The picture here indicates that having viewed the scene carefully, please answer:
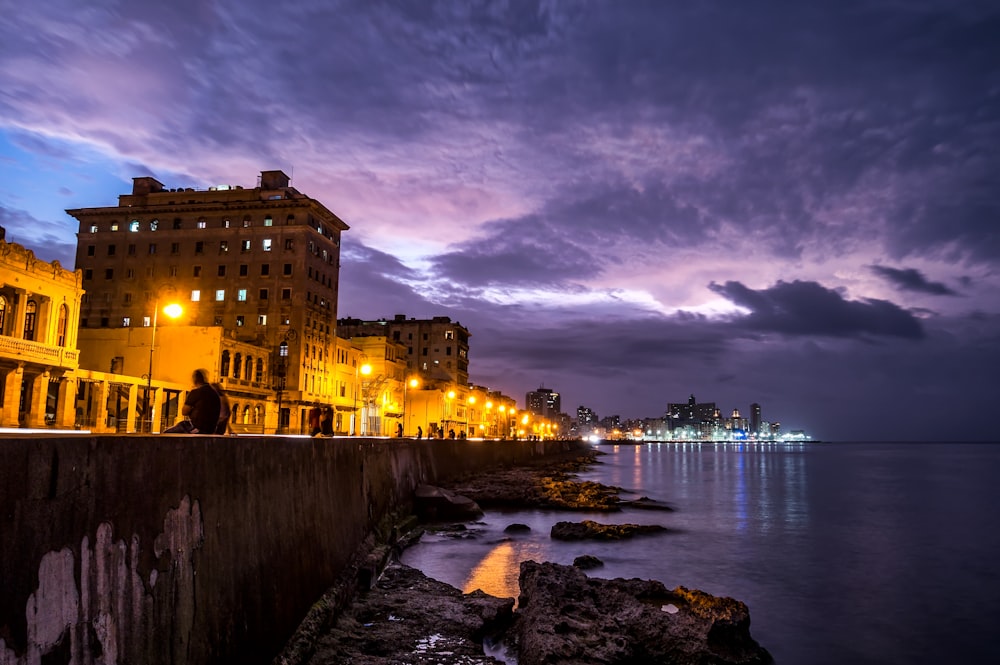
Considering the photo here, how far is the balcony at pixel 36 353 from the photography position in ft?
112

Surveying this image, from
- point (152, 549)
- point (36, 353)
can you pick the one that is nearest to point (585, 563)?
point (152, 549)

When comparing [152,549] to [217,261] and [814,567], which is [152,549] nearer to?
[814,567]

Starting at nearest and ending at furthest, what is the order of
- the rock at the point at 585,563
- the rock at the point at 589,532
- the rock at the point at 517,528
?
the rock at the point at 585,563
the rock at the point at 589,532
the rock at the point at 517,528

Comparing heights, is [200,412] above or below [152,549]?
above

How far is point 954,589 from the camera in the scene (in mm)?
24594

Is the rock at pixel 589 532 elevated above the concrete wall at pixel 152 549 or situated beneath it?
situated beneath

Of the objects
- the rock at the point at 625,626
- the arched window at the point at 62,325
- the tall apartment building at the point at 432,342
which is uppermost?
the tall apartment building at the point at 432,342

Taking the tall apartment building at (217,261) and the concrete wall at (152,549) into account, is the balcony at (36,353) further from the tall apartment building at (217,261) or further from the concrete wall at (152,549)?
the tall apartment building at (217,261)

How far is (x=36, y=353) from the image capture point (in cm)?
3625

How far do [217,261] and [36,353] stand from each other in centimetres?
4636

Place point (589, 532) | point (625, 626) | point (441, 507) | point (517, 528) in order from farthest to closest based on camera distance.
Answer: point (441, 507)
point (517, 528)
point (589, 532)
point (625, 626)

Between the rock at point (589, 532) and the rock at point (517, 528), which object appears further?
the rock at point (517, 528)

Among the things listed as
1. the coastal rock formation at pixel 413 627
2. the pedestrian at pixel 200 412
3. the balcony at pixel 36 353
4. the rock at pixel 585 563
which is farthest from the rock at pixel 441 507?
the pedestrian at pixel 200 412

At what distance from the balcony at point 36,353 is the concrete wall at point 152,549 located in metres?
28.4
